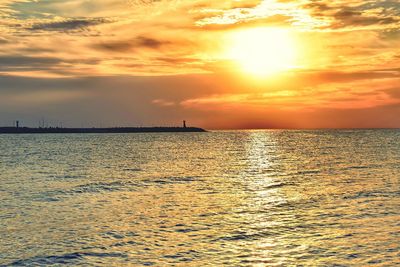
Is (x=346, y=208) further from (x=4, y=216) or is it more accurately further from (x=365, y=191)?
(x=4, y=216)

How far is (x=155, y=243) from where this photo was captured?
24438mm

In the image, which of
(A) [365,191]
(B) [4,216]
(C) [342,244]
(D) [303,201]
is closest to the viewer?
(C) [342,244]

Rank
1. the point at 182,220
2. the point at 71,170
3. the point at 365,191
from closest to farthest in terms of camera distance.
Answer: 1. the point at 182,220
2. the point at 365,191
3. the point at 71,170

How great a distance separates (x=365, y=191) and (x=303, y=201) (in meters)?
8.73

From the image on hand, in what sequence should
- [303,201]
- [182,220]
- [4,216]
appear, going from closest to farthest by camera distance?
[182,220] → [4,216] → [303,201]

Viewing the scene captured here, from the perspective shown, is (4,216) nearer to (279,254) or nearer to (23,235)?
(23,235)

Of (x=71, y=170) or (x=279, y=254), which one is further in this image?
(x=71, y=170)

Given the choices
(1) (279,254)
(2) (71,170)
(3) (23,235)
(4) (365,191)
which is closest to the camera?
(1) (279,254)

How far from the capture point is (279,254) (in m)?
21.9

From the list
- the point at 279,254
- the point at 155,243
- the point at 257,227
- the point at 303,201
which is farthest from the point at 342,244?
the point at 303,201

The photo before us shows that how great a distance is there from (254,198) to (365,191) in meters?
11.6

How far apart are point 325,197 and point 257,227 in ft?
48.0

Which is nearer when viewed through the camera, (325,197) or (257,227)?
(257,227)

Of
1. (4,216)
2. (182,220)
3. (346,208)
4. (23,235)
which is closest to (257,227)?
(182,220)
